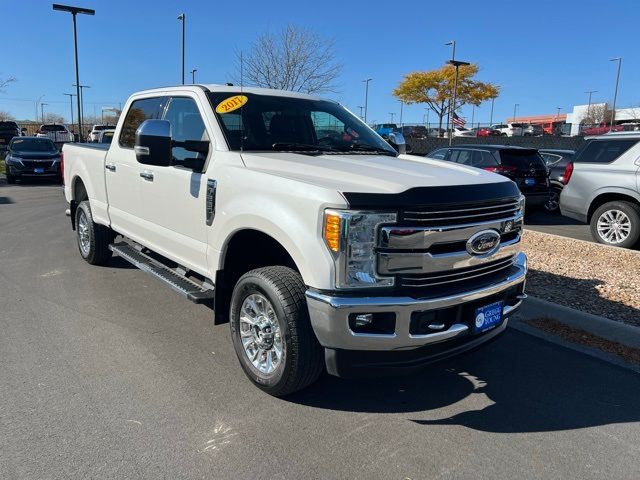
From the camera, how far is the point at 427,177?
3.40 meters

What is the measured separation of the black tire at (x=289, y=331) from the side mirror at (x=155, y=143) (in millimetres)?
1244

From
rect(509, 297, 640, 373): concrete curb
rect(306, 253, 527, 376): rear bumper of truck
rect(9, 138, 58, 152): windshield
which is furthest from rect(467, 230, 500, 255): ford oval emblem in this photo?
rect(9, 138, 58, 152): windshield

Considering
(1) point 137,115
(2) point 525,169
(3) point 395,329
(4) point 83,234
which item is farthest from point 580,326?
(2) point 525,169

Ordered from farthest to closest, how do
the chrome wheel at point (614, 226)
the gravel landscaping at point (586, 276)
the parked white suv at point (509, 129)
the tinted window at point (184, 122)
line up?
1. the parked white suv at point (509, 129)
2. the chrome wheel at point (614, 226)
3. the gravel landscaping at point (586, 276)
4. the tinted window at point (184, 122)

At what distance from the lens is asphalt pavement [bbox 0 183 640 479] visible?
2.89 metres

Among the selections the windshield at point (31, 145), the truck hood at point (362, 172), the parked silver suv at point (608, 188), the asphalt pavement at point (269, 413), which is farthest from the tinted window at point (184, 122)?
the windshield at point (31, 145)

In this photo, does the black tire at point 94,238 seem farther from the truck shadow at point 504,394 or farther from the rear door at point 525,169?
the rear door at point 525,169

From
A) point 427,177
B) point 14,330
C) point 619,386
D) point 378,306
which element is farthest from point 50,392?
point 619,386

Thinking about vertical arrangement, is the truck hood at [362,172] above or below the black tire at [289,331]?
above

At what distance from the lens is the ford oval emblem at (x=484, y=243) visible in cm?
326

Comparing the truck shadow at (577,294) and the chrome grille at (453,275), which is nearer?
the chrome grille at (453,275)

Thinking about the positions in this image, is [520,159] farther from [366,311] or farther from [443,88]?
[443,88]

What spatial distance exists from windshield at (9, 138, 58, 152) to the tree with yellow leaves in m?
39.3

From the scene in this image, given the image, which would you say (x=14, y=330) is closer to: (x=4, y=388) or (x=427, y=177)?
(x=4, y=388)
